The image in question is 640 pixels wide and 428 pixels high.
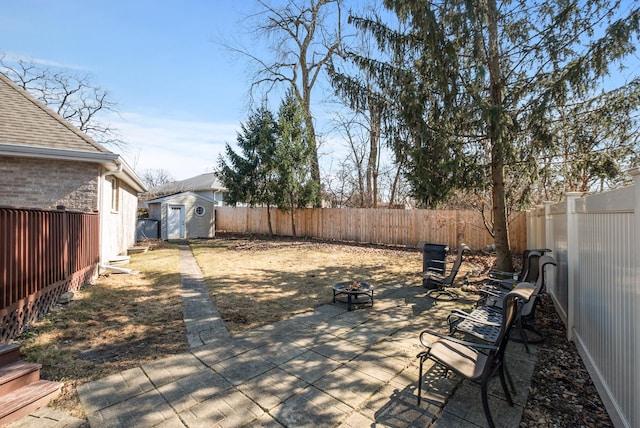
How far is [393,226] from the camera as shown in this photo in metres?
14.4

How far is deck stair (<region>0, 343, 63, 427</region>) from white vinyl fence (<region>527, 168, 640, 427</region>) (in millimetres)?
4411

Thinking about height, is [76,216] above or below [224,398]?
above

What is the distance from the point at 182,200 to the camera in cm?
1831

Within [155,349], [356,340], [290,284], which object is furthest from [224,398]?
[290,284]

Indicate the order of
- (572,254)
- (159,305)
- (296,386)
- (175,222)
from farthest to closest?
(175,222)
(159,305)
(572,254)
(296,386)

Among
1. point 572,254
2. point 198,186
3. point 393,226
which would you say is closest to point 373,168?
point 393,226

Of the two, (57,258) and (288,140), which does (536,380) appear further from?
(288,140)

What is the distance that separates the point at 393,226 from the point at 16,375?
13.3 m

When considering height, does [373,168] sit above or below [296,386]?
above

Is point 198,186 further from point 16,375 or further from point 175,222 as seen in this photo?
point 16,375

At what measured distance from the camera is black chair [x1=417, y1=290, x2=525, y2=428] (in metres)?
2.27

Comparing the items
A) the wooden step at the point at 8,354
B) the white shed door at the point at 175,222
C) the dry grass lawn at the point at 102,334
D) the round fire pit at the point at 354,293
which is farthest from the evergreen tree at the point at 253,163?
the wooden step at the point at 8,354

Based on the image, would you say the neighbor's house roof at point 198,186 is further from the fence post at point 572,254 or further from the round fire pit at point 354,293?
the fence post at point 572,254

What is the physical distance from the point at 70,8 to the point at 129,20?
1.30 m
